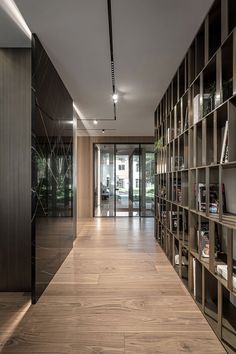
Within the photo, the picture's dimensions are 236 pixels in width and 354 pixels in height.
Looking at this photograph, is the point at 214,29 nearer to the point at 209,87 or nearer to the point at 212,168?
the point at 209,87

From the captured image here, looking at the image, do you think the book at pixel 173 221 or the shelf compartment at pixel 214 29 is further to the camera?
the book at pixel 173 221

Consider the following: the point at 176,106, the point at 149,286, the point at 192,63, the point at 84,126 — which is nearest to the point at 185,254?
the point at 149,286

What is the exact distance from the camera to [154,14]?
88.9 inches

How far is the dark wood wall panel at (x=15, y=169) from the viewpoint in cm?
282

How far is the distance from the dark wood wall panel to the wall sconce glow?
464 mm

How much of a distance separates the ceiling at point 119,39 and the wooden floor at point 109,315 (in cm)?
293

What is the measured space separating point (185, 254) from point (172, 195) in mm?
899

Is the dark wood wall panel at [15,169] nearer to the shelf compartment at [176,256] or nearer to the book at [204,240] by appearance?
the book at [204,240]

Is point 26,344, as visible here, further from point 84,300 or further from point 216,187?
point 216,187

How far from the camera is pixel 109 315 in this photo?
2424 mm

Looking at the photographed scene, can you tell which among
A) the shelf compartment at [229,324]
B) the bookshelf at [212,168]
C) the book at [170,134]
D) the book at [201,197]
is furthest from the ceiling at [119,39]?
the shelf compartment at [229,324]

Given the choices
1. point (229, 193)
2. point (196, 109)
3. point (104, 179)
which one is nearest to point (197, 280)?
point (229, 193)

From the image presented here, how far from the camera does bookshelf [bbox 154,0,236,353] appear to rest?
6.10ft

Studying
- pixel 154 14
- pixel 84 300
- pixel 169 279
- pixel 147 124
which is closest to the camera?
pixel 154 14
